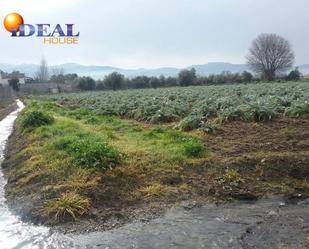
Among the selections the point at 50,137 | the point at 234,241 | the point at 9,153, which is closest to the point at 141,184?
the point at 234,241

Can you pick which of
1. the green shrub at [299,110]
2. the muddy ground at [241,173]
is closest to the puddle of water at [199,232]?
the muddy ground at [241,173]

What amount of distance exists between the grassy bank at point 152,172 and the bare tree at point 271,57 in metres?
71.1

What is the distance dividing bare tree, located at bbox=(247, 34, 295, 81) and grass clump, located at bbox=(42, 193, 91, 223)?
74.8 meters

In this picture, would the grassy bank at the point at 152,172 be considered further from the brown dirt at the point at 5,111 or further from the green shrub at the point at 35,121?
the brown dirt at the point at 5,111

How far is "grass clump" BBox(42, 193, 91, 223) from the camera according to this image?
6.21 meters

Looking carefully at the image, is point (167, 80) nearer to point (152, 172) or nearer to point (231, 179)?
point (152, 172)

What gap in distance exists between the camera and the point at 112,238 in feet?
18.0

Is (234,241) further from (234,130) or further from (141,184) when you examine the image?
(234,130)

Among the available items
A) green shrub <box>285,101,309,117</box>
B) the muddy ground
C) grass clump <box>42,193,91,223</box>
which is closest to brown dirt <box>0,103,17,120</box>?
the muddy ground

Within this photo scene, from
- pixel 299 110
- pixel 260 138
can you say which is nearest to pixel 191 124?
pixel 260 138

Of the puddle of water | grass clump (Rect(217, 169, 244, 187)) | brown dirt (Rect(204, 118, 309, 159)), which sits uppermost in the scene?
brown dirt (Rect(204, 118, 309, 159))

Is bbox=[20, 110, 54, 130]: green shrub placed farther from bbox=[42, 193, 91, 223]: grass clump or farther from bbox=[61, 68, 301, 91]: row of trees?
bbox=[61, 68, 301, 91]: row of trees

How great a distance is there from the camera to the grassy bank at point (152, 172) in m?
6.70

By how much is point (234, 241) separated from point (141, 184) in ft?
8.98
